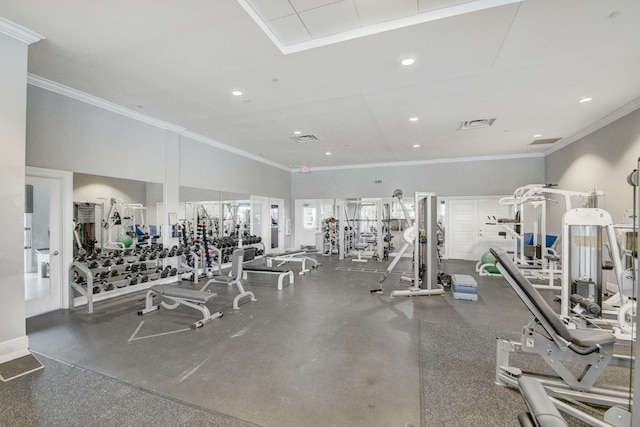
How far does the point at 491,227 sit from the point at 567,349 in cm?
716

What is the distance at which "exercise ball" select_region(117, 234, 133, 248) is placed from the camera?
4.74 meters

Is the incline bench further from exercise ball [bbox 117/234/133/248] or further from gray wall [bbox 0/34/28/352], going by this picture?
gray wall [bbox 0/34/28/352]

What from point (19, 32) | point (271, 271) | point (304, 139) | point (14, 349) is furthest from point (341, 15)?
point (14, 349)

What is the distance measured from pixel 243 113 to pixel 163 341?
3.68 meters

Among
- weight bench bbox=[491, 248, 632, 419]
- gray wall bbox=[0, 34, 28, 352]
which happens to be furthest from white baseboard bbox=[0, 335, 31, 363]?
weight bench bbox=[491, 248, 632, 419]

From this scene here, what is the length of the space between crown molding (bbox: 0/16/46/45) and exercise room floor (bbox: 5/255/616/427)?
3109mm

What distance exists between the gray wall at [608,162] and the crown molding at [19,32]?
26.0 feet

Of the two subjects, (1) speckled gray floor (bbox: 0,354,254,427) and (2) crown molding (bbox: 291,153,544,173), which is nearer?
(1) speckled gray floor (bbox: 0,354,254,427)

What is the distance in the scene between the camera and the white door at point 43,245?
371 centimetres

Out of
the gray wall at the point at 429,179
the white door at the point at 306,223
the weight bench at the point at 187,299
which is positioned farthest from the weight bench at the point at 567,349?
the white door at the point at 306,223

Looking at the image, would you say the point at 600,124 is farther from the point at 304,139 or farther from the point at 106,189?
the point at 106,189

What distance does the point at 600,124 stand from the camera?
17.4ft

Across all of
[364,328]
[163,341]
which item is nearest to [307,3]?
[364,328]

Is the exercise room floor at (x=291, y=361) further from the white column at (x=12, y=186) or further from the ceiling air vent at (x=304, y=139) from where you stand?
the ceiling air vent at (x=304, y=139)
